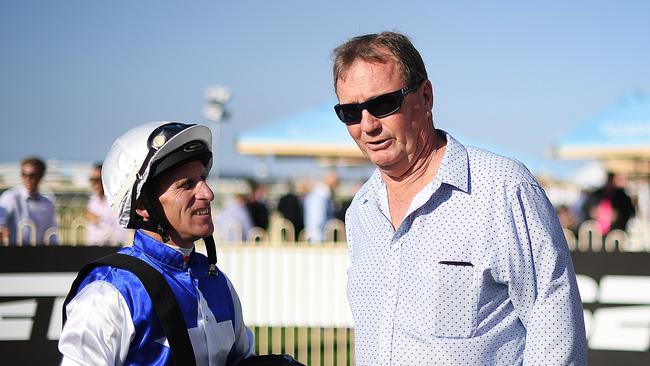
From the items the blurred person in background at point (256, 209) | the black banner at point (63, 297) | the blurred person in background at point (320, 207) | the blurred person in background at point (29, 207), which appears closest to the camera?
the black banner at point (63, 297)

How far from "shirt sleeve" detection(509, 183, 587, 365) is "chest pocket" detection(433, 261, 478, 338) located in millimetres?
132

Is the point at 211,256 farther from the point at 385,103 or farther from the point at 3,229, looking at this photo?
the point at 3,229

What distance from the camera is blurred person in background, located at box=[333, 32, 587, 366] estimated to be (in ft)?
9.03

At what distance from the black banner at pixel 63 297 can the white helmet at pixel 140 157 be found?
5.16 meters

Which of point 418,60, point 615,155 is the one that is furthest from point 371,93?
point 615,155

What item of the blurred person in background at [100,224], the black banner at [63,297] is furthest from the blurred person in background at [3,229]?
the black banner at [63,297]

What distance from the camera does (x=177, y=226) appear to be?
3049mm

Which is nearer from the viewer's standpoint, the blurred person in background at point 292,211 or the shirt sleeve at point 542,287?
the shirt sleeve at point 542,287

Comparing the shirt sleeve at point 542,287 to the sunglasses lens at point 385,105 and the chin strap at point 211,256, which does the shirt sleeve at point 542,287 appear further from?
the chin strap at point 211,256

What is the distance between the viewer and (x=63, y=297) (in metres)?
7.94

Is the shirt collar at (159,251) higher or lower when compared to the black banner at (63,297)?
higher

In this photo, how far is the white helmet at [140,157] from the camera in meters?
2.93

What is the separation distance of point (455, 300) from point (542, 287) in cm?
27

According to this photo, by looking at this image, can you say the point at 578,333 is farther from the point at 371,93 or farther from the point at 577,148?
the point at 577,148
